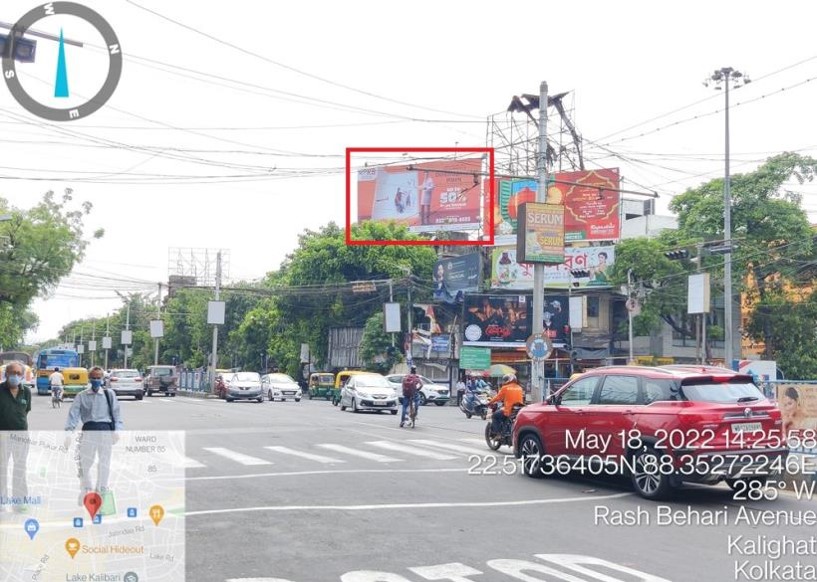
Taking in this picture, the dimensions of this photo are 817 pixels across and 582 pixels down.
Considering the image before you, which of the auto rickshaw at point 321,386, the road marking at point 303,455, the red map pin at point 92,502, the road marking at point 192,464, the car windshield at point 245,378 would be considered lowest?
the auto rickshaw at point 321,386

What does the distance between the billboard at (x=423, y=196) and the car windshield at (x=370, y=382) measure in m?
22.8

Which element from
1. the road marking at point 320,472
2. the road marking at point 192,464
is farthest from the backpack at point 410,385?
the road marking at point 192,464

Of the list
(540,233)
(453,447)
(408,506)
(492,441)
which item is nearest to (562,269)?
(540,233)

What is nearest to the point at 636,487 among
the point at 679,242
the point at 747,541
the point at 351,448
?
the point at 747,541

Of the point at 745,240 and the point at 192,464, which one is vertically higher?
the point at 745,240

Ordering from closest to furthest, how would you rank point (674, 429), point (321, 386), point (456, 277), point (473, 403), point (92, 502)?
1. point (92, 502)
2. point (674, 429)
3. point (473, 403)
4. point (321, 386)
5. point (456, 277)

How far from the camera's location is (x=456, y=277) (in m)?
55.4

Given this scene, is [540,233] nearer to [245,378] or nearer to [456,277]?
[245,378]

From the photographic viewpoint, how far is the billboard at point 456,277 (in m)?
54.1

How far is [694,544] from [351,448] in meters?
10.4

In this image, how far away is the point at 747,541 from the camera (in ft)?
31.2

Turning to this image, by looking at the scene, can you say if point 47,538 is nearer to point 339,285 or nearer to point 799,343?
point 799,343

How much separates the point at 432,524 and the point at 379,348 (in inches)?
1833

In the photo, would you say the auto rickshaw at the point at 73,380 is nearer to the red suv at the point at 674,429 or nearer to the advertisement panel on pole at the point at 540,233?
the advertisement panel on pole at the point at 540,233
